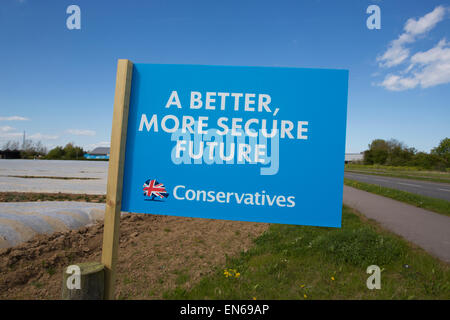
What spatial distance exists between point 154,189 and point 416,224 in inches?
264

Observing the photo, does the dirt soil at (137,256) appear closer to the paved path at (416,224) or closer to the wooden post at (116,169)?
Result: the wooden post at (116,169)

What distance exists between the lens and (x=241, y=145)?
6.27 ft

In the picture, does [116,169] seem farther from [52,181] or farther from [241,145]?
[52,181]

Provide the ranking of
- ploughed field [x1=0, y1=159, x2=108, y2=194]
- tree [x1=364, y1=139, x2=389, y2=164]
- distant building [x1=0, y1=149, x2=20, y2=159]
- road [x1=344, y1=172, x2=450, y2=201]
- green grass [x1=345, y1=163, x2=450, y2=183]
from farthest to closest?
tree [x1=364, y1=139, x2=389, y2=164]
distant building [x1=0, y1=149, x2=20, y2=159]
green grass [x1=345, y1=163, x2=450, y2=183]
road [x1=344, y1=172, x2=450, y2=201]
ploughed field [x1=0, y1=159, x2=108, y2=194]

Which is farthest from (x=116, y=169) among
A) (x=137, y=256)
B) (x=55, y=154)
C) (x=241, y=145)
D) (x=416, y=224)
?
(x=55, y=154)

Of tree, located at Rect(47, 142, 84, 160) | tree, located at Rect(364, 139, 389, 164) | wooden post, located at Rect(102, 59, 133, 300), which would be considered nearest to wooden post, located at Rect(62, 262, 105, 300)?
wooden post, located at Rect(102, 59, 133, 300)

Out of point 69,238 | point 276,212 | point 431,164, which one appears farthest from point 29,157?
point 431,164

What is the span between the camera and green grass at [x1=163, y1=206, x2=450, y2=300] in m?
2.76

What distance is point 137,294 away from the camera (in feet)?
9.12

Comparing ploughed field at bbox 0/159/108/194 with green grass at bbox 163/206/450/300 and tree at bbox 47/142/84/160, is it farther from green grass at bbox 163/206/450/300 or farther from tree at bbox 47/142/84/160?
tree at bbox 47/142/84/160

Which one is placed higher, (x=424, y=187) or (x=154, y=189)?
(x=154, y=189)

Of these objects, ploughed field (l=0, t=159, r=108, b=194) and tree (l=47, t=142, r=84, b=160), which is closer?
ploughed field (l=0, t=159, r=108, b=194)

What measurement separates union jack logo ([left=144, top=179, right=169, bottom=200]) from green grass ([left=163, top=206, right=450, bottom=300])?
150 cm

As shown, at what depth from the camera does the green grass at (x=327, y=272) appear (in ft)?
9.07
